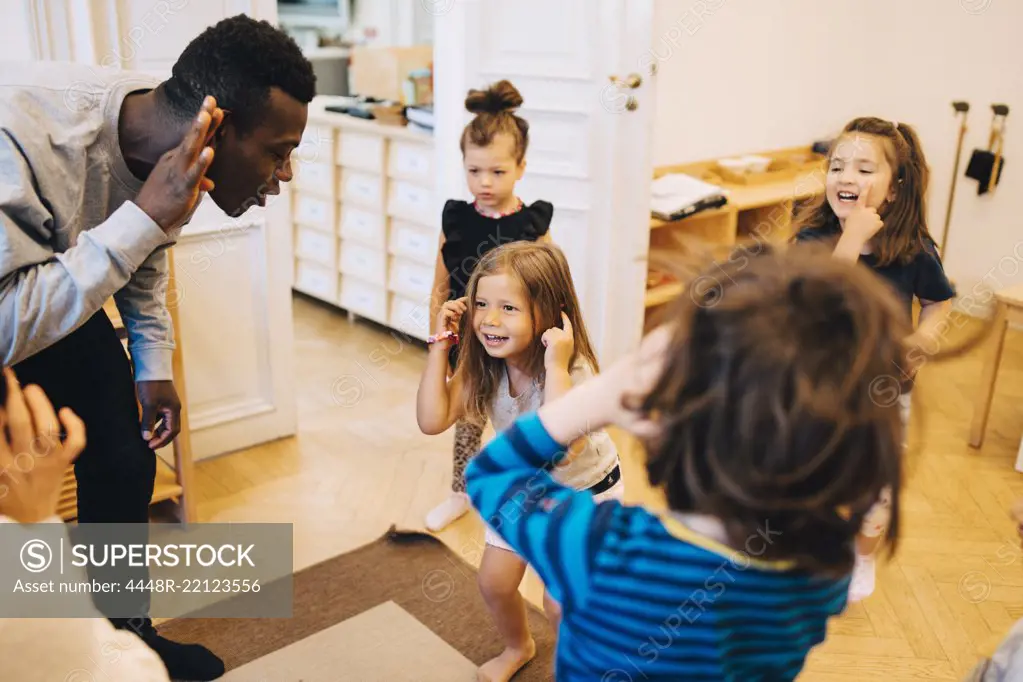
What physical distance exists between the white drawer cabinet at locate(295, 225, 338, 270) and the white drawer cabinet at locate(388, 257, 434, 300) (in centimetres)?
40

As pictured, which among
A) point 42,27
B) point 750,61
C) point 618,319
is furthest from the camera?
point 750,61

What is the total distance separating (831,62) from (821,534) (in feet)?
13.2

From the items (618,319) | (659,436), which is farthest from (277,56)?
(618,319)

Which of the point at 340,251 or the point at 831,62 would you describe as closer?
the point at 340,251

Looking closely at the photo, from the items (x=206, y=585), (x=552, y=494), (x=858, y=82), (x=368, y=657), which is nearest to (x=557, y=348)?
(x=552, y=494)

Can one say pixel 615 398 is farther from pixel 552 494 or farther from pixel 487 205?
pixel 487 205

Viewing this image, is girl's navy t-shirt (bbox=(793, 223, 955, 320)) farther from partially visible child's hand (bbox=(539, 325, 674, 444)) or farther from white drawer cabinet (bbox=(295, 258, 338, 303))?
white drawer cabinet (bbox=(295, 258, 338, 303))

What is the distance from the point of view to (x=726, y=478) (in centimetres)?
84

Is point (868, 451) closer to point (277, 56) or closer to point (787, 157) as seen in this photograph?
point (277, 56)

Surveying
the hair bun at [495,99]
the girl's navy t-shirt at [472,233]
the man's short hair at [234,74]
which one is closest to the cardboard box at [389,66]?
the hair bun at [495,99]

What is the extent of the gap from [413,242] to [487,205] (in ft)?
4.47

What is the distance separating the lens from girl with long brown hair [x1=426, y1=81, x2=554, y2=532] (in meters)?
2.37

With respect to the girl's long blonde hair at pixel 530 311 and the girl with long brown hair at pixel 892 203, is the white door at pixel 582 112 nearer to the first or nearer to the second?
the girl with long brown hair at pixel 892 203

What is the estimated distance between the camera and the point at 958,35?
4.20m
